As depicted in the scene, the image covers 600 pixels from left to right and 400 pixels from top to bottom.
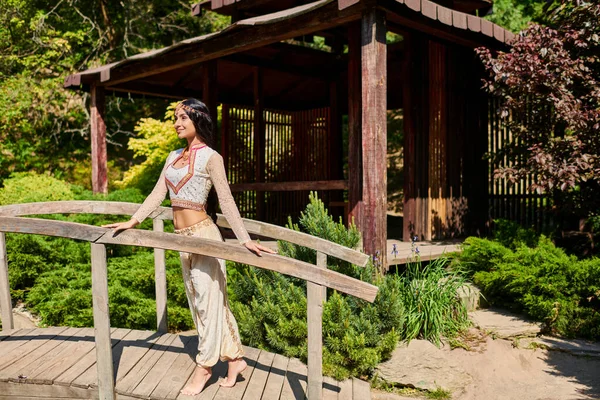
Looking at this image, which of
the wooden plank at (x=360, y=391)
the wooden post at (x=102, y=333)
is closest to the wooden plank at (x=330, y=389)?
the wooden plank at (x=360, y=391)

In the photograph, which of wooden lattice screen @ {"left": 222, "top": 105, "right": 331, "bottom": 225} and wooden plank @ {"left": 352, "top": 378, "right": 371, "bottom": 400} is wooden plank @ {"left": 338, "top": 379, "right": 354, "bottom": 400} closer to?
wooden plank @ {"left": 352, "top": 378, "right": 371, "bottom": 400}

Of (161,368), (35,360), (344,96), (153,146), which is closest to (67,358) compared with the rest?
(35,360)

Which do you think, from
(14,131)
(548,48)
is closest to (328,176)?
(548,48)

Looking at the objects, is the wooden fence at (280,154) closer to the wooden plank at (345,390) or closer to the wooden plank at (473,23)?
the wooden plank at (473,23)

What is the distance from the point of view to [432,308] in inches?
239

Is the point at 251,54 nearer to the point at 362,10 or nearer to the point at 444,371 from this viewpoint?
the point at 362,10

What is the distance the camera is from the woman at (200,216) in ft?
12.8

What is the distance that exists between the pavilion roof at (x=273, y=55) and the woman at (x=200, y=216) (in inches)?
107

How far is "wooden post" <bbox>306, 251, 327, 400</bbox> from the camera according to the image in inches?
146

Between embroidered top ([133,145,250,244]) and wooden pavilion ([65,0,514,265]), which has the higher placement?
wooden pavilion ([65,0,514,265])

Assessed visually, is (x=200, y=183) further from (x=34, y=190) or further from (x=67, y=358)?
(x=34, y=190)

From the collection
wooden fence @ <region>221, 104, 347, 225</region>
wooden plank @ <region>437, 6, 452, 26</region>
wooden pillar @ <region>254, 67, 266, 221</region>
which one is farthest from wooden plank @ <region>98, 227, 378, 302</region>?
wooden fence @ <region>221, 104, 347, 225</region>

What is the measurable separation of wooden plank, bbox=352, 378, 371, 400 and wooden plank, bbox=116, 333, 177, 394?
4.93ft

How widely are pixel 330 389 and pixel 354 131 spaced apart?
330 centimetres
